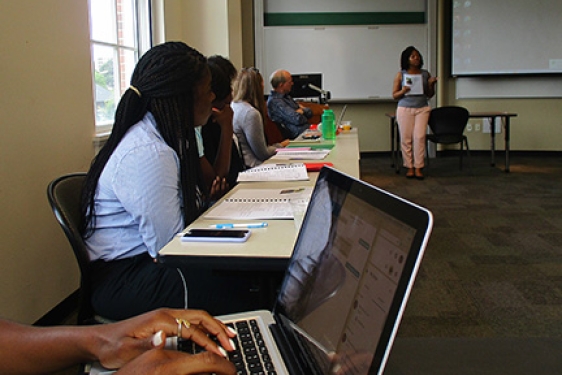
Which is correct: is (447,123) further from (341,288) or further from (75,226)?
(341,288)

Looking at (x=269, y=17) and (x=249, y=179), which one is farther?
(x=269, y=17)

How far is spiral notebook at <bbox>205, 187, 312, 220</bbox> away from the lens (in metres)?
1.57

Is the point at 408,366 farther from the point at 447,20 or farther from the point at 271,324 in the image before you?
the point at 447,20

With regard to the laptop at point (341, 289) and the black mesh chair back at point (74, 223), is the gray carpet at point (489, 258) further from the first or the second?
the laptop at point (341, 289)

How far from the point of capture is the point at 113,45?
3.60 metres

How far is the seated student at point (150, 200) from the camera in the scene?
1410 mm

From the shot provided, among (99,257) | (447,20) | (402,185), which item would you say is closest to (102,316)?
(99,257)

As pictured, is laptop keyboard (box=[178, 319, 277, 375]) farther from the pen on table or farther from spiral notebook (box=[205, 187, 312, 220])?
spiral notebook (box=[205, 187, 312, 220])

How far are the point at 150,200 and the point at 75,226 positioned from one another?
213mm

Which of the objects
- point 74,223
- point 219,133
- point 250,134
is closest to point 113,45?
point 250,134

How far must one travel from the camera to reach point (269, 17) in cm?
741

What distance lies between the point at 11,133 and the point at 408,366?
6.05ft

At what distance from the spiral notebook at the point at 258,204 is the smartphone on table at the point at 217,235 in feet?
0.61

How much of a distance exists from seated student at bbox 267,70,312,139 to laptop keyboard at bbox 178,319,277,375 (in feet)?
13.2
